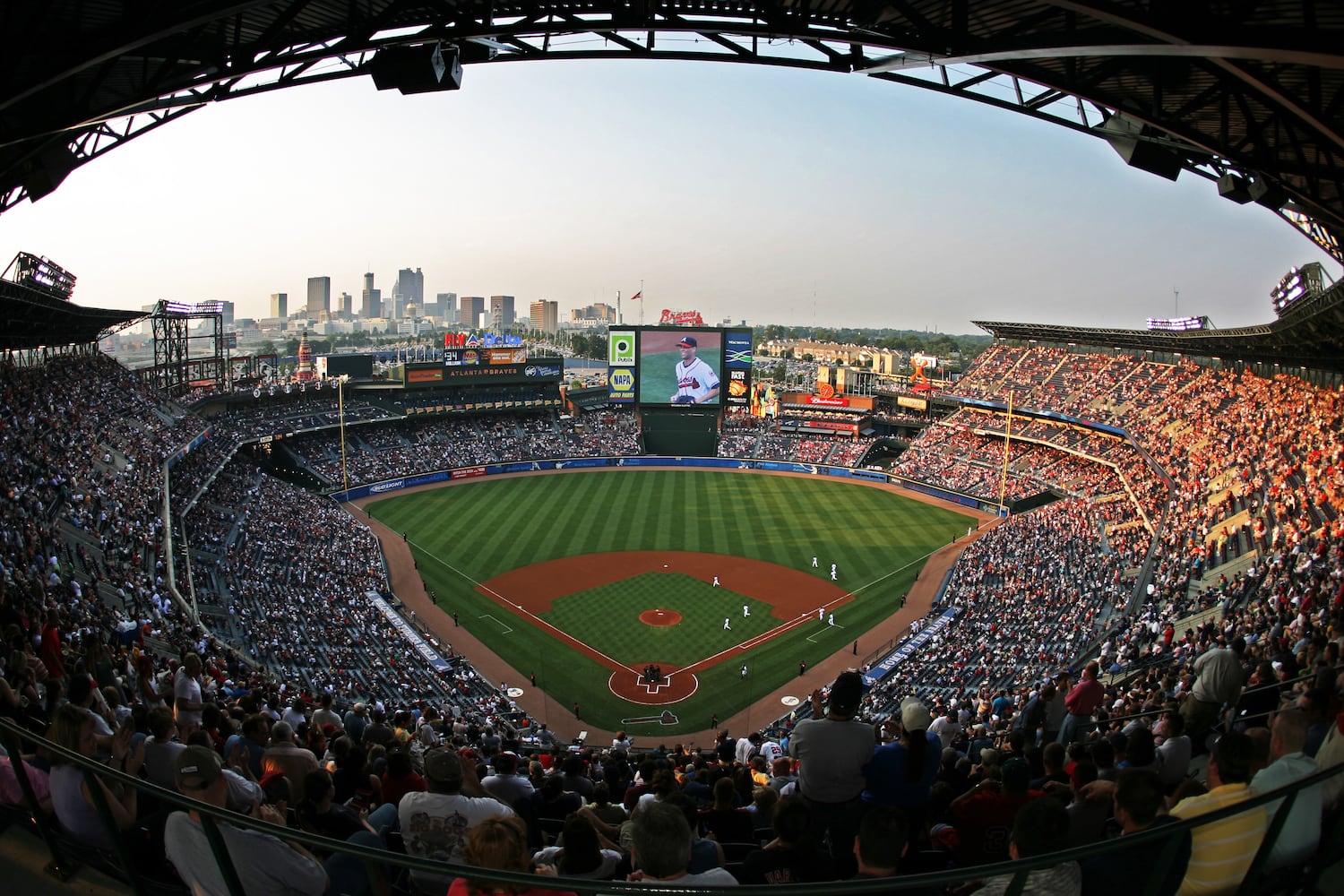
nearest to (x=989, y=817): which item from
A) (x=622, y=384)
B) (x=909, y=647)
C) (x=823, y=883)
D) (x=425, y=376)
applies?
(x=823, y=883)

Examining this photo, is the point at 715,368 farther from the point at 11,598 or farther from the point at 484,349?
the point at 11,598

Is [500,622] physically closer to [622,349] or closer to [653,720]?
[653,720]

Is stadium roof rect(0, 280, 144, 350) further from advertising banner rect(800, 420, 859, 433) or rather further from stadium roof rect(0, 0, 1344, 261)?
advertising banner rect(800, 420, 859, 433)

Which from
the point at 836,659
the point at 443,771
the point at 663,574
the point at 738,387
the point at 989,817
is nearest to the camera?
the point at 443,771

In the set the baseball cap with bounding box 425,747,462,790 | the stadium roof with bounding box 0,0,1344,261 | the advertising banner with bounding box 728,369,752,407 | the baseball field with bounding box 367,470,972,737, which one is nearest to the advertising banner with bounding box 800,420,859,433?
the advertising banner with bounding box 728,369,752,407

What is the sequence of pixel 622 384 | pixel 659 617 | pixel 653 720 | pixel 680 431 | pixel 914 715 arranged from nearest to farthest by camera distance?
pixel 914 715 < pixel 653 720 < pixel 659 617 < pixel 622 384 < pixel 680 431

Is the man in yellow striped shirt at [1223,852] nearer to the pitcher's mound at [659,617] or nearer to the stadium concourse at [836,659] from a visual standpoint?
the stadium concourse at [836,659]
